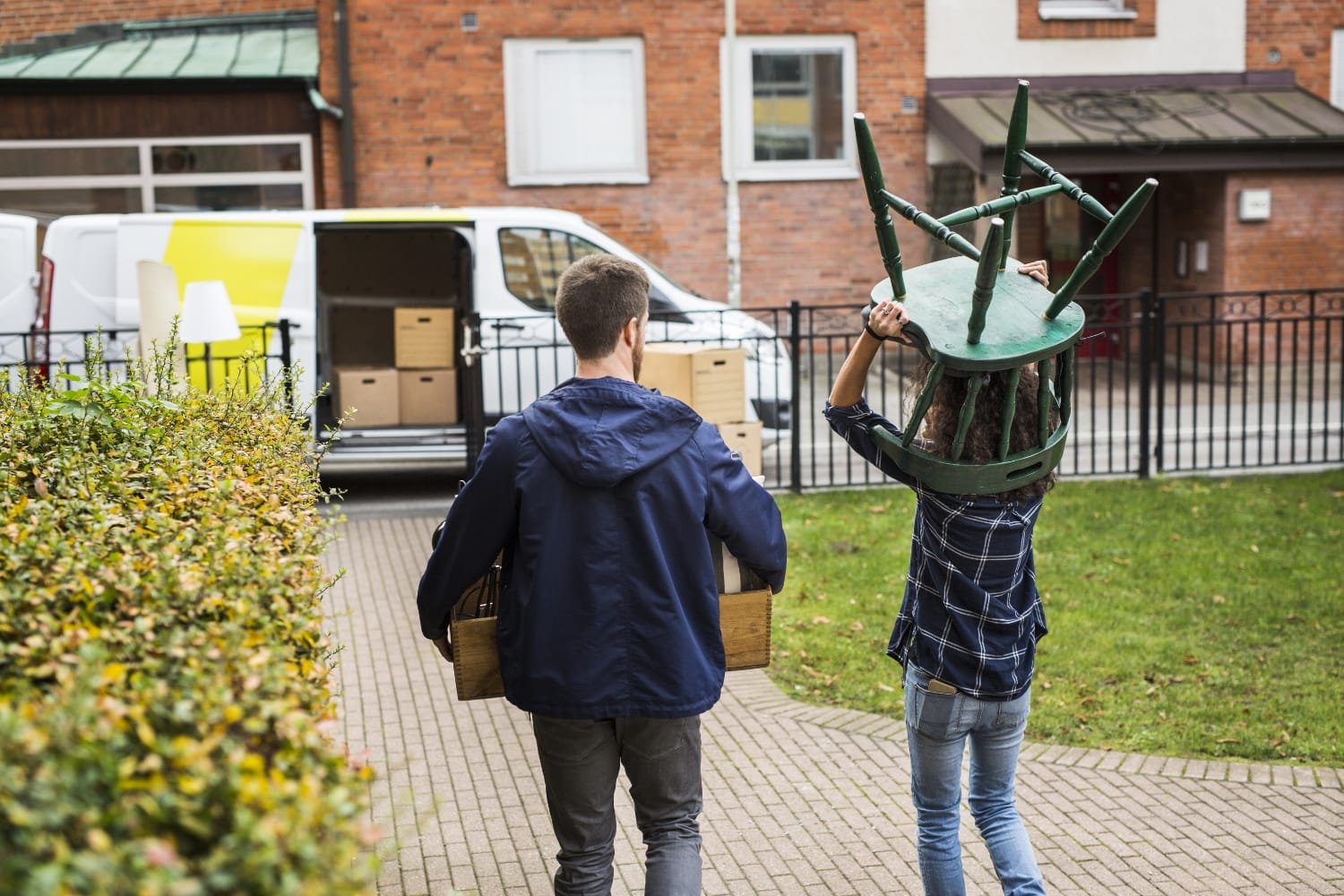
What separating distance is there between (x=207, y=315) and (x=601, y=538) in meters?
7.57

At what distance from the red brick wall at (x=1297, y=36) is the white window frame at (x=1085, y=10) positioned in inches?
68.6

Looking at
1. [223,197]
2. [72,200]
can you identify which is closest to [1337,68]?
[223,197]

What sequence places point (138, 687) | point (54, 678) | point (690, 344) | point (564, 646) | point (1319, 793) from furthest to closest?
point (690, 344) → point (1319, 793) → point (564, 646) → point (54, 678) → point (138, 687)

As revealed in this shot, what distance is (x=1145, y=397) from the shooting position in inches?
463

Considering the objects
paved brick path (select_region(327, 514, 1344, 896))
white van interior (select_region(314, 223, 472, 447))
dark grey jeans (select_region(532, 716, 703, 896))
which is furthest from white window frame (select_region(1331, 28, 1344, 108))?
dark grey jeans (select_region(532, 716, 703, 896))

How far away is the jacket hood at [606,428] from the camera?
3.20 metres

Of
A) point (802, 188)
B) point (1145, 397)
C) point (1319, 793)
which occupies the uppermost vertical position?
point (802, 188)

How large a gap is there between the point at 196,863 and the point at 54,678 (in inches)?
29.3

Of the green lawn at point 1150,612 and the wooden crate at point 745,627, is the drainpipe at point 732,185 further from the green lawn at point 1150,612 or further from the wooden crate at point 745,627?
the wooden crate at point 745,627

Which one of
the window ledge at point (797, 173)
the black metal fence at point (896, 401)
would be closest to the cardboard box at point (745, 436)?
the black metal fence at point (896, 401)

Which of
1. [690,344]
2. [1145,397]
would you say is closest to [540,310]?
[690,344]

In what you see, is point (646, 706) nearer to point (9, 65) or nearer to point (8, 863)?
point (8, 863)

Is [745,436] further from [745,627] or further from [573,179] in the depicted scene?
[573,179]

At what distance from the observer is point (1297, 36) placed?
2044cm
